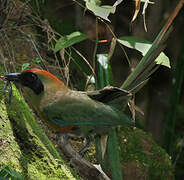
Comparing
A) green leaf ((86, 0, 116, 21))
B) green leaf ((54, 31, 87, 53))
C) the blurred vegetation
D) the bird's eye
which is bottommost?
the blurred vegetation

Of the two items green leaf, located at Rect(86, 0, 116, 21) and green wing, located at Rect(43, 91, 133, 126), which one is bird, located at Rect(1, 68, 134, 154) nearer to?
green wing, located at Rect(43, 91, 133, 126)

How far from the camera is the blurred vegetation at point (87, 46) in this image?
9.64ft

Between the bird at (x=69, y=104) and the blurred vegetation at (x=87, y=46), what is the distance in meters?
0.49

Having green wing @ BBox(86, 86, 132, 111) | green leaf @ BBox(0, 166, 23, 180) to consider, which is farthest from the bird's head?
green leaf @ BBox(0, 166, 23, 180)

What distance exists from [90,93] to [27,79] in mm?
409


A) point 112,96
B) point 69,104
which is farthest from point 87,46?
point 69,104

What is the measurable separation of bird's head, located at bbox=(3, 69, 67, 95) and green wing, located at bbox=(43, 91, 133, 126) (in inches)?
3.9

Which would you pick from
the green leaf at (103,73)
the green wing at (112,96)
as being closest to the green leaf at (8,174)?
the green wing at (112,96)

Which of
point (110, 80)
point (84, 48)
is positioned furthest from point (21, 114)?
A: point (84, 48)

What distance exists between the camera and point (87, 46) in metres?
4.23

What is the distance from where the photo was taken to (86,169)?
98.2 inches

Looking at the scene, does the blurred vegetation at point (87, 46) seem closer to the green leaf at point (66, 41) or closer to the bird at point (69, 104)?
the green leaf at point (66, 41)

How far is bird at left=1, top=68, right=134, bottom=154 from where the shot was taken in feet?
6.75

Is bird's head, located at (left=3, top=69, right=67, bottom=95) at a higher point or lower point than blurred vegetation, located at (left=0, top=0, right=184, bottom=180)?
higher
